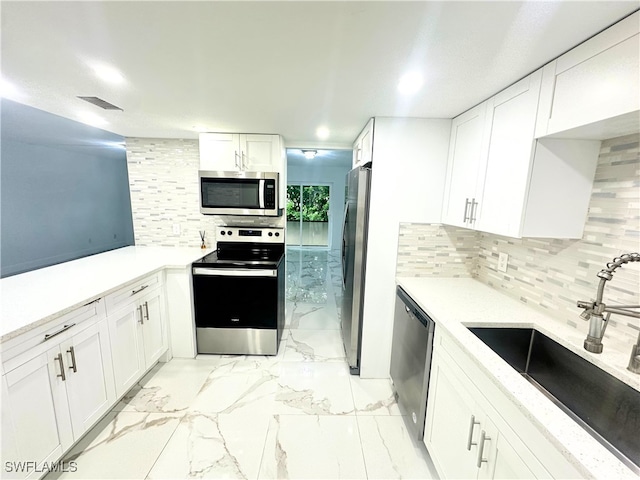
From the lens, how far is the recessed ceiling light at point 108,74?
1.27 metres

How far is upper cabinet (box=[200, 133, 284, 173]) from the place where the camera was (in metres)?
2.55

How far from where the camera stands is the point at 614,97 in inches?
33.7

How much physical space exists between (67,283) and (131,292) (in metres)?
0.35

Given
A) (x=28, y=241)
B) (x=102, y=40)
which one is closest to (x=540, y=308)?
(x=102, y=40)

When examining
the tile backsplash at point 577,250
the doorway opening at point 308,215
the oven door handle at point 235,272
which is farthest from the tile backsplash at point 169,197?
the doorway opening at point 308,215

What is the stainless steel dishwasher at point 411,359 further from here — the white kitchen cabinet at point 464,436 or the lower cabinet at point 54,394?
the lower cabinet at point 54,394

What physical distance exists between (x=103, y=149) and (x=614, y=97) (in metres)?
4.40

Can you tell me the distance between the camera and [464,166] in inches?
66.7

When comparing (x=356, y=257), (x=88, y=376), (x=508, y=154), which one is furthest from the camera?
(x=356, y=257)

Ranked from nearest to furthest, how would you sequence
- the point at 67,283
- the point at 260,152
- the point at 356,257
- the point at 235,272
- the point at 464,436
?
the point at 464,436, the point at 67,283, the point at 356,257, the point at 235,272, the point at 260,152

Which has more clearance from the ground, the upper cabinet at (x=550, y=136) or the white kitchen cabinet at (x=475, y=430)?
the upper cabinet at (x=550, y=136)

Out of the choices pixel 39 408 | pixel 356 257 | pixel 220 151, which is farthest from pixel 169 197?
pixel 356 257

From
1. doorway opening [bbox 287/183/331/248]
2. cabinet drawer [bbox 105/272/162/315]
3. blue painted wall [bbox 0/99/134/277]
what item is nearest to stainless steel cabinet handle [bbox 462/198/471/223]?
cabinet drawer [bbox 105/272/162/315]

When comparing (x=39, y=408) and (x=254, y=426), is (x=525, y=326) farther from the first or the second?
(x=39, y=408)
